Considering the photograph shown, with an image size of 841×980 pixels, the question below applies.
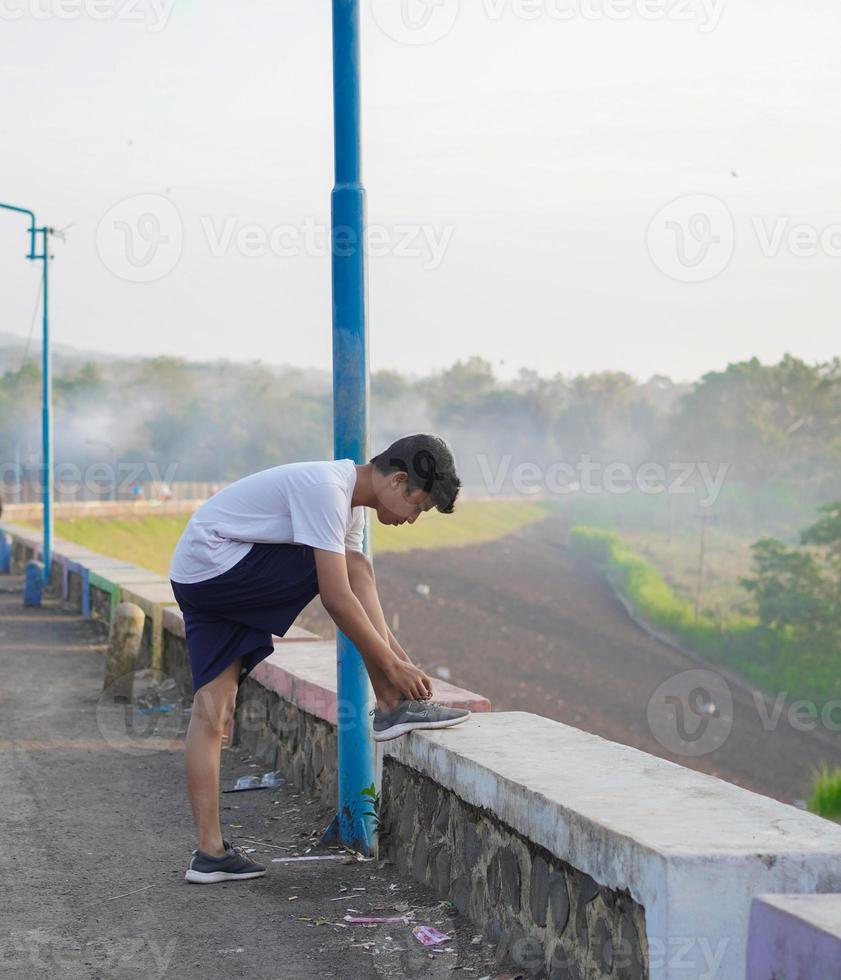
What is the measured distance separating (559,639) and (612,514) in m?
42.8

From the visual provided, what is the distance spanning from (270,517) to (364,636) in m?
0.49

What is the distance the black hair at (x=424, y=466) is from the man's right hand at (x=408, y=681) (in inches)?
20.0

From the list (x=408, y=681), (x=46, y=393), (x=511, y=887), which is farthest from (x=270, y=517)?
(x=46, y=393)

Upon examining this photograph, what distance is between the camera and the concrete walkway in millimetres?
3842

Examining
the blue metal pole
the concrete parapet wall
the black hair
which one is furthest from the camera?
the blue metal pole

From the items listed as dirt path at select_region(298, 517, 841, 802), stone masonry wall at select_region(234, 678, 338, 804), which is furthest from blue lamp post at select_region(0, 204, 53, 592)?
dirt path at select_region(298, 517, 841, 802)

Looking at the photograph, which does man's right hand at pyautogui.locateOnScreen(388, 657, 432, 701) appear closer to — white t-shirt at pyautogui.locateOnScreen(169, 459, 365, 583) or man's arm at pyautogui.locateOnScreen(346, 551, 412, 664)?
man's arm at pyautogui.locateOnScreen(346, 551, 412, 664)

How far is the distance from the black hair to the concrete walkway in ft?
4.28

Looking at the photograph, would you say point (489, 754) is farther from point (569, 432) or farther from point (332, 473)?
point (569, 432)

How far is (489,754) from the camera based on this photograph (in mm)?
4160

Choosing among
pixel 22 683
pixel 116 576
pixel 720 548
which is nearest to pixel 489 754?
pixel 22 683

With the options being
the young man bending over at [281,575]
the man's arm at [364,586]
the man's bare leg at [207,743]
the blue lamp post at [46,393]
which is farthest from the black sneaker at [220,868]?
the blue lamp post at [46,393]

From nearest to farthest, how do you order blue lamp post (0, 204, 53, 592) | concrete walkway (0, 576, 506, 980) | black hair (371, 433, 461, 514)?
concrete walkway (0, 576, 506, 980) < black hair (371, 433, 461, 514) < blue lamp post (0, 204, 53, 592)

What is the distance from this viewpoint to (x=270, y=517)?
4270 millimetres
